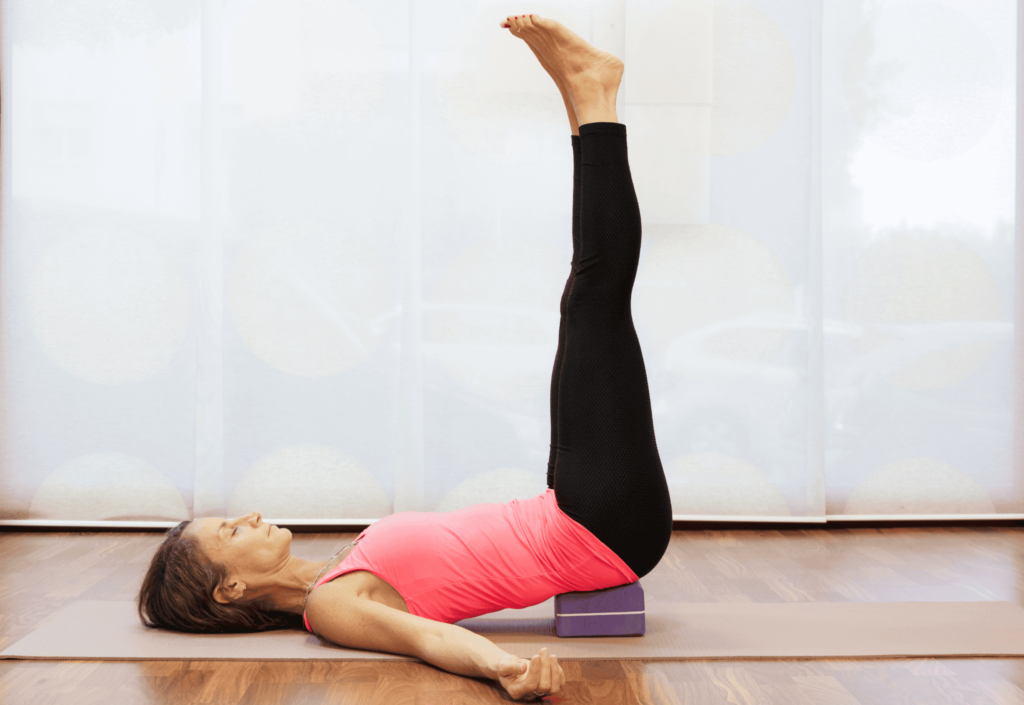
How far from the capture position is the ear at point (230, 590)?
1.64m

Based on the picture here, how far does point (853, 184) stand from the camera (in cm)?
297

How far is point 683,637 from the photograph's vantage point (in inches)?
67.8

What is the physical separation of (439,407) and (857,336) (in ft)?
5.48

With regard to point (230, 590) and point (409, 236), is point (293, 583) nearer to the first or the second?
point (230, 590)

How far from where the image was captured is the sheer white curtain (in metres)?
2.90

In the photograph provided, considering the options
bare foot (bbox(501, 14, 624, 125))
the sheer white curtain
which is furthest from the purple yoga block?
the sheer white curtain

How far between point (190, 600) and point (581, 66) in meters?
1.47

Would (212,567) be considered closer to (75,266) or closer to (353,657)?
(353,657)

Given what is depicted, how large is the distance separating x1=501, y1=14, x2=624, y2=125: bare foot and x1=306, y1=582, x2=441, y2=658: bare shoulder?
1.12 m

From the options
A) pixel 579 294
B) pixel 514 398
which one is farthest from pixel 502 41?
pixel 579 294

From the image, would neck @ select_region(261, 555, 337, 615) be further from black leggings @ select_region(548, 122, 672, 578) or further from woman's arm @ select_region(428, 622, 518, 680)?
black leggings @ select_region(548, 122, 672, 578)

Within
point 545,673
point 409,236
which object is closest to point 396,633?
point 545,673

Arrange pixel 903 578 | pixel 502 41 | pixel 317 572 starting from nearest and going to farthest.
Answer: pixel 317 572 < pixel 903 578 < pixel 502 41

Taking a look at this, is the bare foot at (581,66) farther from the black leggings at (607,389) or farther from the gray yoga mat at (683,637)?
the gray yoga mat at (683,637)
